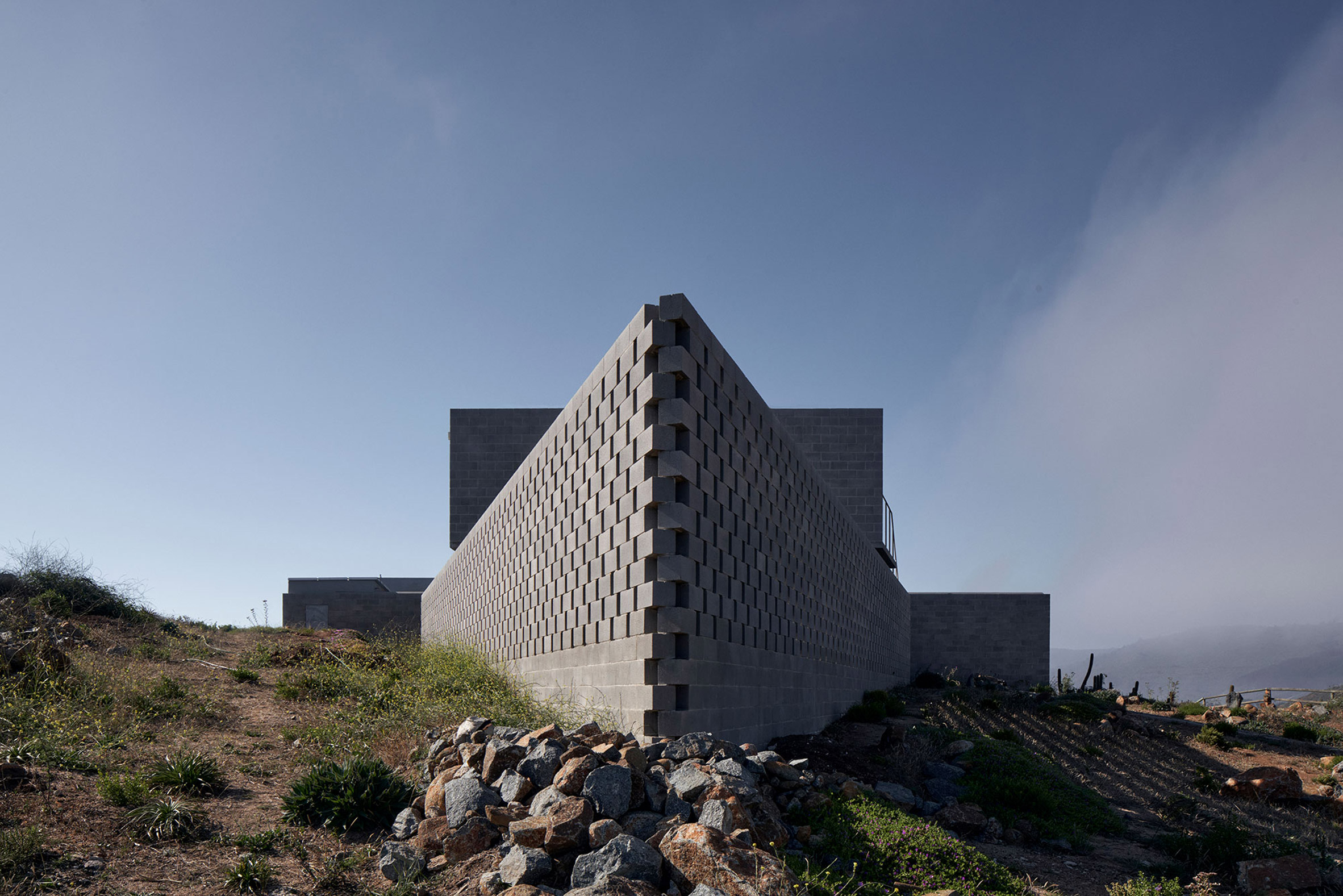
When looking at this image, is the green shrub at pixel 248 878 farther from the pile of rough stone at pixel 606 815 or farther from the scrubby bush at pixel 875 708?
the scrubby bush at pixel 875 708

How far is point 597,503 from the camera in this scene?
28.7ft

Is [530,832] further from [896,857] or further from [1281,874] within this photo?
[1281,874]

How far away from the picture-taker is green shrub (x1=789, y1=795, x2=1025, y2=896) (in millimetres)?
5375

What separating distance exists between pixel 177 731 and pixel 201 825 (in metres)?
3.99

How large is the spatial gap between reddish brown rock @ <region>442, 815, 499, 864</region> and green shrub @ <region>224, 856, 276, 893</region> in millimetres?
1127

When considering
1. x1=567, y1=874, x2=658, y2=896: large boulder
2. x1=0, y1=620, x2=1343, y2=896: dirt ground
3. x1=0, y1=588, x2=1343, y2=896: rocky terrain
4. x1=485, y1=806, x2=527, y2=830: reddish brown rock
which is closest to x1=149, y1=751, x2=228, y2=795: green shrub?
x1=0, y1=588, x2=1343, y2=896: rocky terrain

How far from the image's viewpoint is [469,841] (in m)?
5.62

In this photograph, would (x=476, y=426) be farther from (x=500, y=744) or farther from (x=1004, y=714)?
(x=500, y=744)

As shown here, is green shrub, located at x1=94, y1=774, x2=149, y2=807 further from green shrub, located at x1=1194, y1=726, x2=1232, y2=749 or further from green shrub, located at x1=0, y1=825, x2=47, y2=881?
green shrub, located at x1=1194, y1=726, x2=1232, y2=749

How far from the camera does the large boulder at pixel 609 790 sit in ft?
17.7

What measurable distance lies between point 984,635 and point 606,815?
29711 millimetres

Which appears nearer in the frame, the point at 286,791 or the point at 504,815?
the point at 504,815

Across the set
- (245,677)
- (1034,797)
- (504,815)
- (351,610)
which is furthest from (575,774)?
(351,610)

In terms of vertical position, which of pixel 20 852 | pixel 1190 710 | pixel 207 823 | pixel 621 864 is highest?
pixel 621 864
